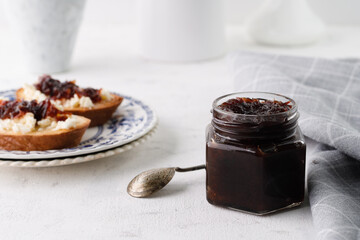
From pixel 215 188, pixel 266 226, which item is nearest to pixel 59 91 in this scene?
pixel 215 188

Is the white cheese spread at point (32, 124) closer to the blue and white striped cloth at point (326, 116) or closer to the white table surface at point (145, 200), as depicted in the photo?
the white table surface at point (145, 200)

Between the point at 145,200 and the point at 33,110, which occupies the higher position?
the point at 33,110

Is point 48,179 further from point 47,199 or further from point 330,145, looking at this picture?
point 330,145

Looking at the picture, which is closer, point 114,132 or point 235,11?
point 114,132

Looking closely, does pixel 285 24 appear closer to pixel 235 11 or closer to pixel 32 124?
pixel 235 11

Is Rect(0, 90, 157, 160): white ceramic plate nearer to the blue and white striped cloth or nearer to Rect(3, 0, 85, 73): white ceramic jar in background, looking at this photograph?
the blue and white striped cloth

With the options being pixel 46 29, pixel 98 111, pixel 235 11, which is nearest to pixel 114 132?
pixel 98 111

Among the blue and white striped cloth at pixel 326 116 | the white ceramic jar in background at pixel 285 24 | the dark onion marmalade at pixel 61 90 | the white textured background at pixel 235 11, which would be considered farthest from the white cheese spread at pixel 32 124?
the white textured background at pixel 235 11
